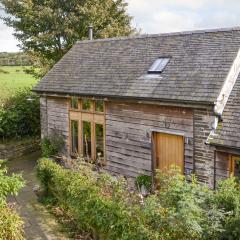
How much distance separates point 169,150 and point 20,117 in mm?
12647

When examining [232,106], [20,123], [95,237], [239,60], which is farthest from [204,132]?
[20,123]

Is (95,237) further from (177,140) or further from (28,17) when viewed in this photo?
(28,17)

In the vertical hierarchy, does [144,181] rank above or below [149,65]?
below

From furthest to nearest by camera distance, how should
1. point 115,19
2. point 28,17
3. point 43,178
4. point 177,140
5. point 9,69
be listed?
point 9,69, point 115,19, point 28,17, point 43,178, point 177,140

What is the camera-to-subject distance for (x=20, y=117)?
23.6 metres

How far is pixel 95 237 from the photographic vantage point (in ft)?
35.4

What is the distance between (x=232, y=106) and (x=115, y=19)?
17958mm

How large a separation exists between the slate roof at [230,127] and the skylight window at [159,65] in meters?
3.18

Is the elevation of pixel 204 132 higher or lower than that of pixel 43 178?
higher

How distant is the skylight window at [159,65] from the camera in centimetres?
1492

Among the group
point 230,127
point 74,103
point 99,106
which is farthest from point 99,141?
point 230,127

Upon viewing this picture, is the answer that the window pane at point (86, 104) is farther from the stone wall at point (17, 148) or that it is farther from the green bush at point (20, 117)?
the stone wall at point (17, 148)

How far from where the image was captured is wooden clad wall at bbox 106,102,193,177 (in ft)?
43.0

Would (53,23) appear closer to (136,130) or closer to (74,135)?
(74,135)
